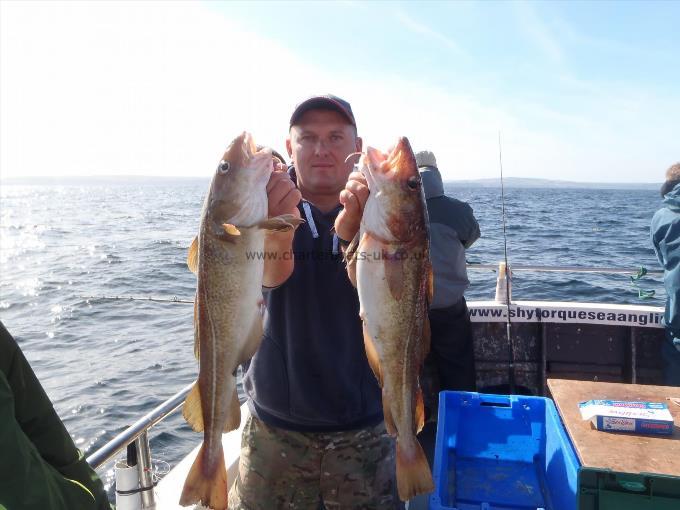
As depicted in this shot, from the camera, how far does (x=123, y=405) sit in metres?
9.89

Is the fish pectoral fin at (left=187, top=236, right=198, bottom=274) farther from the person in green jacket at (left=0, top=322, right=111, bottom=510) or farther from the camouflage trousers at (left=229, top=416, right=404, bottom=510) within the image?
the camouflage trousers at (left=229, top=416, right=404, bottom=510)

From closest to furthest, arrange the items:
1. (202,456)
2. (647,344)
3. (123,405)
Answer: (202,456) → (647,344) → (123,405)

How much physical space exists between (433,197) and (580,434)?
318 cm

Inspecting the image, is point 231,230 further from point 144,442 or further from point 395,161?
point 144,442

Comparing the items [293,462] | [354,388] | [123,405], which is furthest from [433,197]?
[123,405]

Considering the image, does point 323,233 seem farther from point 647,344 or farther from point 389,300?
point 647,344

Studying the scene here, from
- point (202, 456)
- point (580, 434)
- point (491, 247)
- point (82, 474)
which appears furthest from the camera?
point (491, 247)

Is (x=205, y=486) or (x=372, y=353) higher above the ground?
(x=372, y=353)

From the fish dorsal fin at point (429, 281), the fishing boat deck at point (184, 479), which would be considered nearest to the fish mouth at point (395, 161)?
the fish dorsal fin at point (429, 281)

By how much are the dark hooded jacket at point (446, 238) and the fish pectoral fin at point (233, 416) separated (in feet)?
11.1

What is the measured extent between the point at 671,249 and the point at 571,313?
1330 mm

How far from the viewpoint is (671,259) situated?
564 centimetres

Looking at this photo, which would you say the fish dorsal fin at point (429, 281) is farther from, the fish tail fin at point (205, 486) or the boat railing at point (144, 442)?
the boat railing at point (144, 442)

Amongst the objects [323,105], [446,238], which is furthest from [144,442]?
Result: [446,238]
